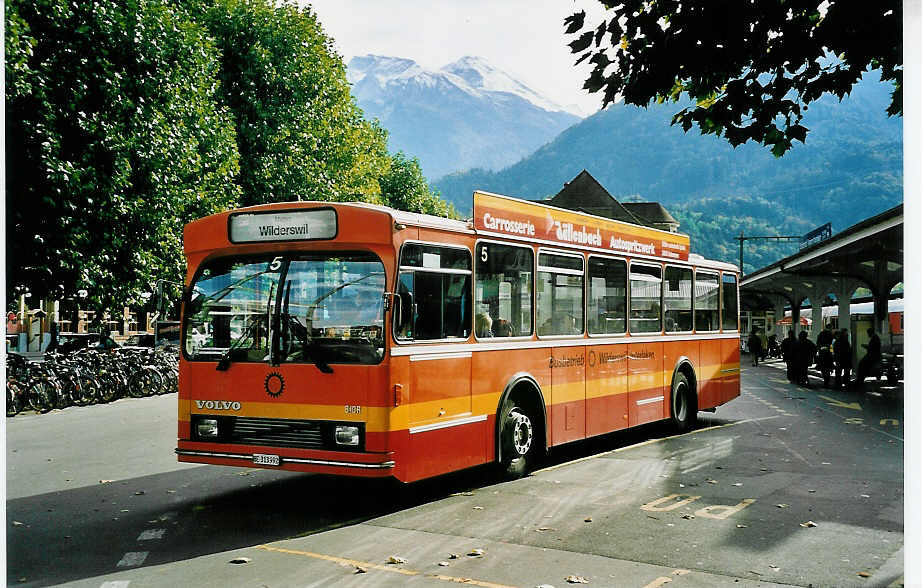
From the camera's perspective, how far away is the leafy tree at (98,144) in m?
18.5

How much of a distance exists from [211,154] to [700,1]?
2053 centimetres

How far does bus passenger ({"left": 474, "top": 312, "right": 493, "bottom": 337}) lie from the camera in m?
10.1

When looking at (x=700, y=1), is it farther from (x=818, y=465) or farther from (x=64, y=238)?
(x=64, y=238)

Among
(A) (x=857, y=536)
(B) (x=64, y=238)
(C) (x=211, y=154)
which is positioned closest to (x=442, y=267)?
(A) (x=857, y=536)

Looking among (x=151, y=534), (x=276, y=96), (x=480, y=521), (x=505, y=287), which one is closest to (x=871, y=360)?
(x=276, y=96)

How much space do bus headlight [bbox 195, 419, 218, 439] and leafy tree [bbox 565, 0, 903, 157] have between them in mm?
4706

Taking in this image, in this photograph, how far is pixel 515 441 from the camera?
10586 mm

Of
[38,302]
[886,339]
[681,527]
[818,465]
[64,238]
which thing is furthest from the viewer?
[886,339]

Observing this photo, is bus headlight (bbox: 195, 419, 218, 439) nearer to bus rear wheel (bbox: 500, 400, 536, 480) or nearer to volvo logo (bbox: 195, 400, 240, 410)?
volvo logo (bbox: 195, 400, 240, 410)

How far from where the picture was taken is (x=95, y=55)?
20.1 meters

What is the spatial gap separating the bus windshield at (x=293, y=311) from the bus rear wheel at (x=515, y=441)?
2.37 meters

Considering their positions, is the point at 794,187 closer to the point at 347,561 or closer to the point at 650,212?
the point at 650,212

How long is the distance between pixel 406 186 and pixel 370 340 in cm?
5630

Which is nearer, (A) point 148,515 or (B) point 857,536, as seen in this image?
(B) point 857,536
